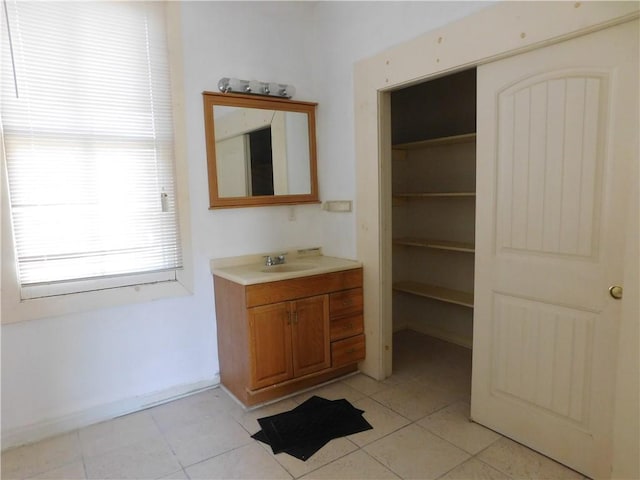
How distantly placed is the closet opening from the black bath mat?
785 mm

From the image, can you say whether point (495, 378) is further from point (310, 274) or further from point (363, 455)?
point (310, 274)

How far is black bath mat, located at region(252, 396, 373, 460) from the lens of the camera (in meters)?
2.21

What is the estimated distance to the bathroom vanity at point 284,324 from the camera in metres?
2.53

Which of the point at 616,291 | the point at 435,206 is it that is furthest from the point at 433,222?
the point at 616,291

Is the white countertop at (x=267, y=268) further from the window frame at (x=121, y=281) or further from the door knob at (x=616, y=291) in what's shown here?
the door knob at (x=616, y=291)

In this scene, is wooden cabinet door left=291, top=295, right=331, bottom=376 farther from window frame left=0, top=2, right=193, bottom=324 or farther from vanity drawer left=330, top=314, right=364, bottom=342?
window frame left=0, top=2, right=193, bottom=324

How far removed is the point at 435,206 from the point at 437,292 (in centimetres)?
80

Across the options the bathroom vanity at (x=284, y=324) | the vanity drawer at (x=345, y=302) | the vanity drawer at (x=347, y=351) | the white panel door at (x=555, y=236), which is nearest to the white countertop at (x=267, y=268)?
the bathroom vanity at (x=284, y=324)

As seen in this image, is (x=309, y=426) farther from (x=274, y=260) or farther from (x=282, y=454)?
(x=274, y=260)

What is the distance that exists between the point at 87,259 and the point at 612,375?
2.82m

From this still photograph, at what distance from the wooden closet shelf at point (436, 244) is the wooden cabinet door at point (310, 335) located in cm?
116

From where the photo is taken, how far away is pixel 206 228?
9.43ft

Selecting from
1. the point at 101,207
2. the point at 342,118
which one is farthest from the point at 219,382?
the point at 342,118

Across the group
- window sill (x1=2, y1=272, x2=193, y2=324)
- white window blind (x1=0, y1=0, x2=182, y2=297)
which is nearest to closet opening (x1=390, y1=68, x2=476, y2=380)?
window sill (x1=2, y1=272, x2=193, y2=324)
